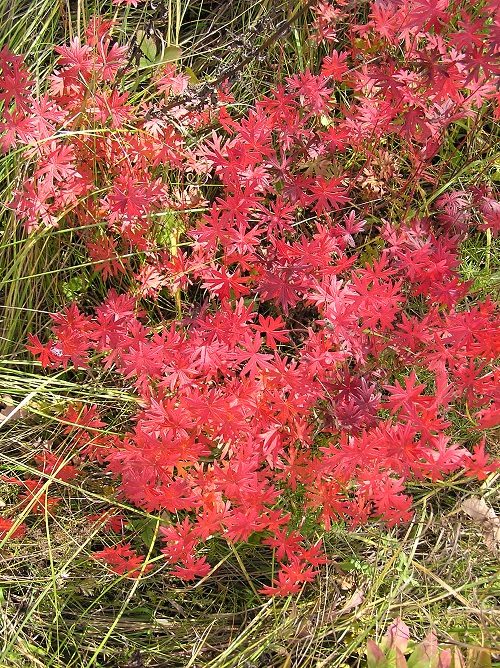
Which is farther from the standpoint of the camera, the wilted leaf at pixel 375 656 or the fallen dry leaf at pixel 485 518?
the fallen dry leaf at pixel 485 518

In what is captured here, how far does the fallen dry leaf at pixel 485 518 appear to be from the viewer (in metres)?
2.03

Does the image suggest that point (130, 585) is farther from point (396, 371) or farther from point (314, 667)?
point (396, 371)

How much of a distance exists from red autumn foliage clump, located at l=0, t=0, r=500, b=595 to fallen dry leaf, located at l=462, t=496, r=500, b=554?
0.24 m

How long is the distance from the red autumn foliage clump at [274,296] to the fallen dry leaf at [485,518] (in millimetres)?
244

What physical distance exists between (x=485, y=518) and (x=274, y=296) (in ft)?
3.25

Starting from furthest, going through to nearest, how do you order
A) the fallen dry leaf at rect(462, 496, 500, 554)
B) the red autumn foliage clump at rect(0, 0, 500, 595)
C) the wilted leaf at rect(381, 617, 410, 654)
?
1. the fallen dry leaf at rect(462, 496, 500, 554)
2. the wilted leaf at rect(381, 617, 410, 654)
3. the red autumn foliage clump at rect(0, 0, 500, 595)

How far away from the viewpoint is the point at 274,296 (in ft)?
6.13

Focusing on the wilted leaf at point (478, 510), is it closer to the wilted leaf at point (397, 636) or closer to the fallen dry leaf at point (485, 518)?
the fallen dry leaf at point (485, 518)

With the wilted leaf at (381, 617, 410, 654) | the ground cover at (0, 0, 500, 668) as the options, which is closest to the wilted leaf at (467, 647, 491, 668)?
the ground cover at (0, 0, 500, 668)

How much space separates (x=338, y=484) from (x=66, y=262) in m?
1.27

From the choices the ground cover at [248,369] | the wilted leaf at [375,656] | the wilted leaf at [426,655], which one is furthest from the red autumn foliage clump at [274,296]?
the wilted leaf at [426,655]

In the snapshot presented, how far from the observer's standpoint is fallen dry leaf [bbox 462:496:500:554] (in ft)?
6.64

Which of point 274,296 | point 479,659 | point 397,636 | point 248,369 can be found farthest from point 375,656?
point 274,296

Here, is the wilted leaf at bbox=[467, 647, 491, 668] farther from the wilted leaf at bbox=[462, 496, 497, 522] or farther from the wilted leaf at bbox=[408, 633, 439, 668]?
the wilted leaf at bbox=[462, 496, 497, 522]
